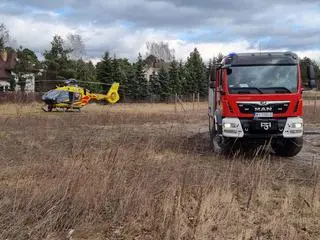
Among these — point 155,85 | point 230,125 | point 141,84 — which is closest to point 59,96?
point 230,125

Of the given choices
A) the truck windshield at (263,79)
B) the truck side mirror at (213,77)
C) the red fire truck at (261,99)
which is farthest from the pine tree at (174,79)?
the truck windshield at (263,79)

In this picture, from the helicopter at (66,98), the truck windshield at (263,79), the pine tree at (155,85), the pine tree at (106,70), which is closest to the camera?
the truck windshield at (263,79)

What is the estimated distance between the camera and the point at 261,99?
13.2 metres

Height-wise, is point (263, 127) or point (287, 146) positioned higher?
point (263, 127)

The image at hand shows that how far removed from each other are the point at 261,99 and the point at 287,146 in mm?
1956

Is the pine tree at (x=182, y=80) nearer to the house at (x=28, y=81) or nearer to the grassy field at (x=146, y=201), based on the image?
the house at (x=28, y=81)

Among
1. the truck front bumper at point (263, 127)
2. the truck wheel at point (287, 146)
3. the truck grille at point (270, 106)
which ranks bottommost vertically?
the truck wheel at point (287, 146)

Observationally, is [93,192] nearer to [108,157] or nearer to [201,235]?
[201,235]

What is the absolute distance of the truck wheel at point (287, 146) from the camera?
1382cm

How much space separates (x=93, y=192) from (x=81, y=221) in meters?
0.74

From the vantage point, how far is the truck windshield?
1333 cm

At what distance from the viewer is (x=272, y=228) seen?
21.1 feet

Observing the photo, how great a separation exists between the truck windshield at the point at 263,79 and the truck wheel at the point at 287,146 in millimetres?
1417

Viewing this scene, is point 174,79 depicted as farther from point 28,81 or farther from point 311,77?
point 311,77
